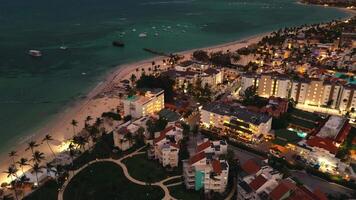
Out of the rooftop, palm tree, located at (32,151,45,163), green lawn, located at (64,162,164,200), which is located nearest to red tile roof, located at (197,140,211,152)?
green lawn, located at (64,162,164,200)

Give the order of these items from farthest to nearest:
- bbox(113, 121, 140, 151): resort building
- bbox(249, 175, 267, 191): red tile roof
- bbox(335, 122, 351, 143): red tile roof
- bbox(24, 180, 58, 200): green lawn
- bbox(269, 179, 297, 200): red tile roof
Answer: bbox(335, 122, 351, 143): red tile roof, bbox(113, 121, 140, 151): resort building, bbox(24, 180, 58, 200): green lawn, bbox(249, 175, 267, 191): red tile roof, bbox(269, 179, 297, 200): red tile roof

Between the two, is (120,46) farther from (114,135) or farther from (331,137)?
(331,137)

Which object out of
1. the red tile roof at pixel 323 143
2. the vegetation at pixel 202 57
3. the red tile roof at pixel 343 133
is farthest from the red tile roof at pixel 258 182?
the vegetation at pixel 202 57

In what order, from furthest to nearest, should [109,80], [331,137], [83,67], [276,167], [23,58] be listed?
[23,58] → [83,67] → [109,80] → [331,137] → [276,167]

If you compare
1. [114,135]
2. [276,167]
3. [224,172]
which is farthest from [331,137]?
[114,135]

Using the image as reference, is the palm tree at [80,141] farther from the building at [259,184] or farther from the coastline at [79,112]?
the building at [259,184]

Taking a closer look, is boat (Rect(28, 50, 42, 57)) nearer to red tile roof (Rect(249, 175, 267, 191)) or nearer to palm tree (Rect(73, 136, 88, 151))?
palm tree (Rect(73, 136, 88, 151))
